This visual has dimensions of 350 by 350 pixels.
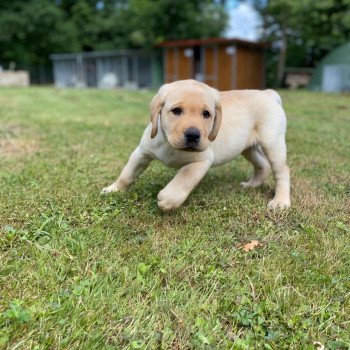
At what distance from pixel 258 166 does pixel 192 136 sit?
4.61 ft

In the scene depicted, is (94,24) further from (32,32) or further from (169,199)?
(169,199)

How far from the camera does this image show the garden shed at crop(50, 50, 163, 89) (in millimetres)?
24172

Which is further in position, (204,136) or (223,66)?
(223,66)

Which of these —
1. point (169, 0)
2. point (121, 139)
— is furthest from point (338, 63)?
point (121, 139)

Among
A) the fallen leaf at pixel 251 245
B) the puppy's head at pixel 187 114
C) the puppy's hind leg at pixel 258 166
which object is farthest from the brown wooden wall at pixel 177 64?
the fallen leaf at pixel 251 245

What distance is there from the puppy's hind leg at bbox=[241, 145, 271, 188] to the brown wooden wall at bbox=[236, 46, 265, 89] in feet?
55.1

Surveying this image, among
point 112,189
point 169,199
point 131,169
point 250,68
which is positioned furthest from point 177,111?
point 250,68

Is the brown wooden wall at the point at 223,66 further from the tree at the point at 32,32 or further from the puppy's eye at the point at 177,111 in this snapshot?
the puppy's eye at the point at 177,111

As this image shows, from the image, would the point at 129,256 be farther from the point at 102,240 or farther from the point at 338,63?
the point at 338,63

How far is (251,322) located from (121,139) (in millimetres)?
4343

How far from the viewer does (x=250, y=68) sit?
2145 cm

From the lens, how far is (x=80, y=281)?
2.13m

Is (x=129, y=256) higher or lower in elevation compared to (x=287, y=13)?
lower

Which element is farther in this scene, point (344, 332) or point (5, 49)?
point (5, 49)
